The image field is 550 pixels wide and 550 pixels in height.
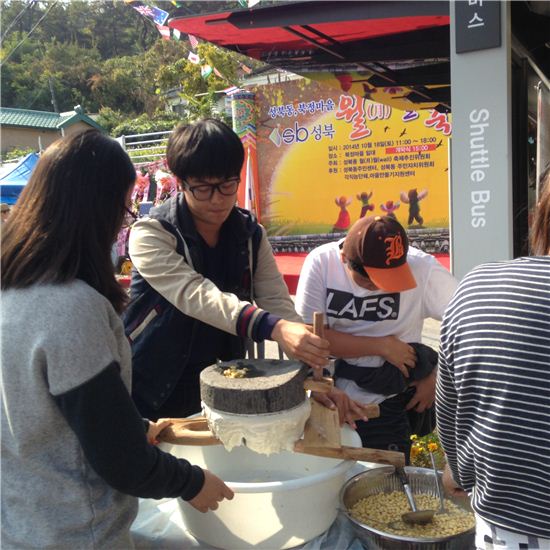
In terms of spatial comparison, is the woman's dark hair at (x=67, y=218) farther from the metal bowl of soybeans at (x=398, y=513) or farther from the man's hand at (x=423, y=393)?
the man's hand at (x=423, y=393)

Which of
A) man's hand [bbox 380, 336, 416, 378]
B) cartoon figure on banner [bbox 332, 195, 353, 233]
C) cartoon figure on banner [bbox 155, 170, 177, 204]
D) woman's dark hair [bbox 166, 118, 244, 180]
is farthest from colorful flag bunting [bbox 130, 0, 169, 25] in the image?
man's hand [bbox 380, 336, 416, 378]

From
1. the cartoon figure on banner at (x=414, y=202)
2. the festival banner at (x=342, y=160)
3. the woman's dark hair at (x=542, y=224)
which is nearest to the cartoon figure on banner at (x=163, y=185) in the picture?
the festival banner at (x=342, y=160)

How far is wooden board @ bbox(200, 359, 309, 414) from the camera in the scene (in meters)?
1.08

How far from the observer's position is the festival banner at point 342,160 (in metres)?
8.04

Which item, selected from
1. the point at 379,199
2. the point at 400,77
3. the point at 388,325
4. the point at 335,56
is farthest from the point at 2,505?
the point at 379,199

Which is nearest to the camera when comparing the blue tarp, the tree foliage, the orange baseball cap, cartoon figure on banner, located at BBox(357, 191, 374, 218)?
the orange baseball cap

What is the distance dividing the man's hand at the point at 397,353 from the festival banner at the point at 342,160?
656 centimetres

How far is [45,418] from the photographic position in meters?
0.86

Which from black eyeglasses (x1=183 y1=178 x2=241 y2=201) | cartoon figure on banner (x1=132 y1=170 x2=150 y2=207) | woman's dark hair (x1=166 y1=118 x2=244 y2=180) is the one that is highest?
cartoon figure on banner (x1=132 y1=170 x2=150 y2=207)

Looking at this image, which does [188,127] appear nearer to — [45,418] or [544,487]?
[45,418]

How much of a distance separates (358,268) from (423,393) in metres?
0.50

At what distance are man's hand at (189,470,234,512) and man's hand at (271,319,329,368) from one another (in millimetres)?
353

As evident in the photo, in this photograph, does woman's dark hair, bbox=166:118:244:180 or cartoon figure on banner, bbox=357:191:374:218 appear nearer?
woman's dark hair, bbox=166:118:244:180

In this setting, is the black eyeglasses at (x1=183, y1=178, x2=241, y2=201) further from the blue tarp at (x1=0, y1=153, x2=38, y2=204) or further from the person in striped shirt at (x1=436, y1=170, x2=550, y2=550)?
the blue tarp at (x1=0, y1=153, x2=38, y2=204)
